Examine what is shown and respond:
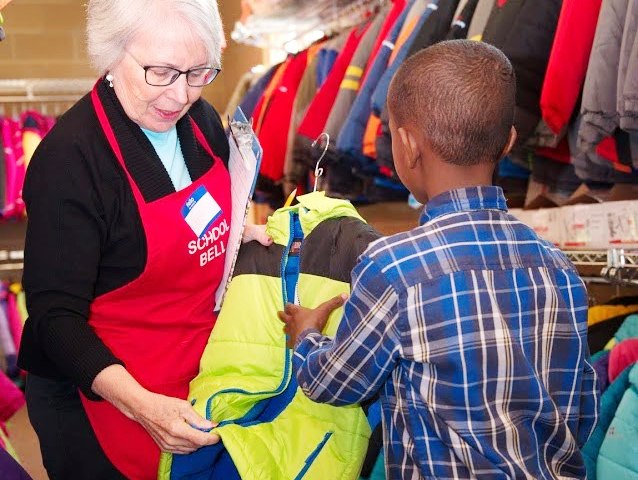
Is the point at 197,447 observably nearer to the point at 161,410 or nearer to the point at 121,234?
the point at 161,410

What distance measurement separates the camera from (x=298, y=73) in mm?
3879

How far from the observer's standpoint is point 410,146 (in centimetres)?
111

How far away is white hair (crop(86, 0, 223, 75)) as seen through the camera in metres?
1.29

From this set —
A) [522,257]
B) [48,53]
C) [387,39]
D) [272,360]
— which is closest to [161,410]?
[272,360]

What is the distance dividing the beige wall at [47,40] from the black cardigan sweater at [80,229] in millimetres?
3955

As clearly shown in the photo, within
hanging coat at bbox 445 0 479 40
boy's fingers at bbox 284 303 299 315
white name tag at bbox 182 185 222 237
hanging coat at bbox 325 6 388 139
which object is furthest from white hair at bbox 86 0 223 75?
hanging coat at bbox 325 6 388 139

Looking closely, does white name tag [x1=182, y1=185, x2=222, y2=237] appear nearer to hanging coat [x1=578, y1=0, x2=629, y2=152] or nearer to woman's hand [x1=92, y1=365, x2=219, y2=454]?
woman's hand [x1=92, y1=365, x2=219, y2=454]

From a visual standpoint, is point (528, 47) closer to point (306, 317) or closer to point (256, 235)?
point (256, 235)

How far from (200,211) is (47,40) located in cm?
436

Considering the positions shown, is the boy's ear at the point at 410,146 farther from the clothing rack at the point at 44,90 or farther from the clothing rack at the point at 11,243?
the clothing rack at the point at 11,243

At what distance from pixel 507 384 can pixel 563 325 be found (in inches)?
4.8

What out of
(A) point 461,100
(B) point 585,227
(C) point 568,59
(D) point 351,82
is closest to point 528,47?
(C) point 568,59

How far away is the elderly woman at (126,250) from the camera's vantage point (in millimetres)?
1238

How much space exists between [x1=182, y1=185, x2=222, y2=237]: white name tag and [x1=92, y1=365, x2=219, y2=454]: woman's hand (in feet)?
0.88
